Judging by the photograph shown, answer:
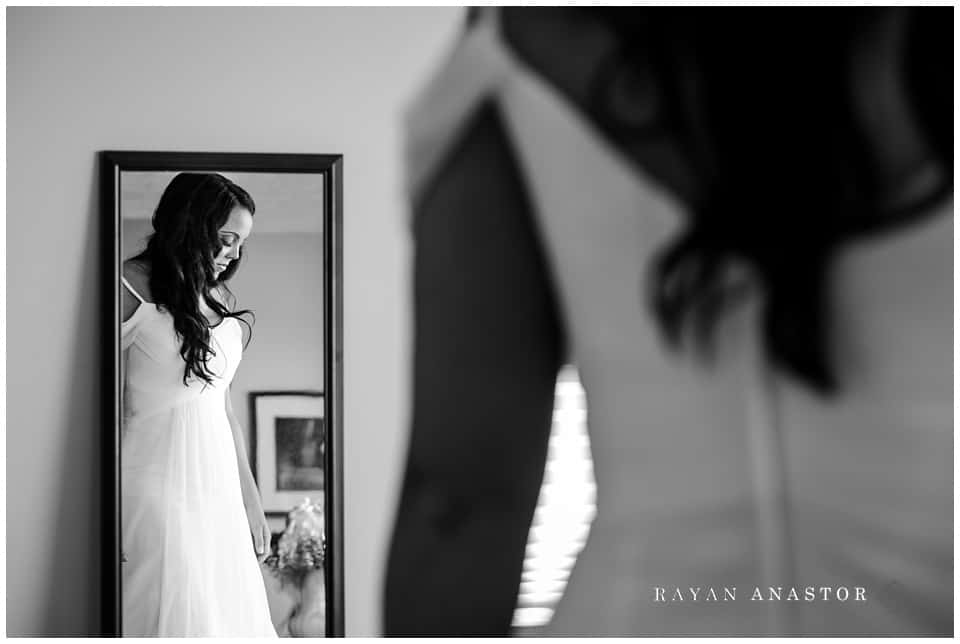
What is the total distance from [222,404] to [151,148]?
0.48m

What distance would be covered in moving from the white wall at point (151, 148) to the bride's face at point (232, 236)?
0.41 ft

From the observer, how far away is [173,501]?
1481 mm

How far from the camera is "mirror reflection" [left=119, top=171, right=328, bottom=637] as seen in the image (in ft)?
4.86

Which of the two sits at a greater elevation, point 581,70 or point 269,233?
point 581,70

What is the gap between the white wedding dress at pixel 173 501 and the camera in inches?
58.2

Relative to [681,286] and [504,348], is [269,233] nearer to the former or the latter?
[504,348]

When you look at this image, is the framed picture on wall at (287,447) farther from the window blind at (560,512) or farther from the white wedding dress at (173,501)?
the window blind at (560,512)

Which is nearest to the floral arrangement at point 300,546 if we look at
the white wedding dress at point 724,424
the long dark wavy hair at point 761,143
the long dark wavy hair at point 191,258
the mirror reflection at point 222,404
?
the mirror reflection at point 222,404

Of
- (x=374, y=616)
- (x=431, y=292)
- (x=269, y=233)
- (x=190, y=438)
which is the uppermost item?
(x=269, y=233)

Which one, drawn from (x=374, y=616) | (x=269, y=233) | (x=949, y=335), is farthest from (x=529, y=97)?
(x=374, y=616)

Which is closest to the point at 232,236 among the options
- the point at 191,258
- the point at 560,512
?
the point at 191,258

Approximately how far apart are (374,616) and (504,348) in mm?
549

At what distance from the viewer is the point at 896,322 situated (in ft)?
5.08

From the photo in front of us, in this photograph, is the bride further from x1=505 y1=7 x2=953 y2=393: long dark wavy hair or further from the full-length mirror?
x1=505 y1=7 x2=953 y2=393: long dark wavy hair
